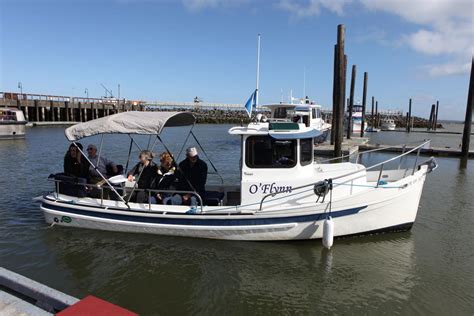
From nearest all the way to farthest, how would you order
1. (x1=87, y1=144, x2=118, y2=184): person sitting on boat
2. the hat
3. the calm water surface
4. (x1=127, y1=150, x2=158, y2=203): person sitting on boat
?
the calm water surface, the hat, (x1=127, y1=150, x2=158, y2=203): person sitting on boat, (x1=87, y1=144, x2=118, y2=184): person sitting on boat

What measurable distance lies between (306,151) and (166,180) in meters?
3.15

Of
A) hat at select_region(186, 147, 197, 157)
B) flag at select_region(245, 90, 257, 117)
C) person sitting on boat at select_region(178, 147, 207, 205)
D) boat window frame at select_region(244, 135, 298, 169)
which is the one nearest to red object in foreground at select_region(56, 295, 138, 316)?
person sitting on boat at select_region(178, 147, 207, 205)

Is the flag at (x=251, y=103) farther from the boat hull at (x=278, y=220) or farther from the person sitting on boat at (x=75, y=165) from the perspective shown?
the person sitting on boat at (x=75, y=165)

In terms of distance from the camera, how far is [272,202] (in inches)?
293

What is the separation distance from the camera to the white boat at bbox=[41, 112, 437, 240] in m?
7.22

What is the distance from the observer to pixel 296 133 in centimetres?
745

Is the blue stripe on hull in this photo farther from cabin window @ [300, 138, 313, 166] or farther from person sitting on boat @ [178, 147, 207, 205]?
cabin window @ [300, 138, 313, 166]

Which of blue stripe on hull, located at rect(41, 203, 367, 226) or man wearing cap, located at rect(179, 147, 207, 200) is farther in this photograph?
man wearing cap, located at rect(179, 147, 207, 200)

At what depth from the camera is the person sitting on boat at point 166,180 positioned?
7852mm

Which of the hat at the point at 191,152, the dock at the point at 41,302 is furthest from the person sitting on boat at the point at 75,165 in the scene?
the dock at the point at 41,302

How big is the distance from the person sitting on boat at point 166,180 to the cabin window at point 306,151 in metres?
2.81

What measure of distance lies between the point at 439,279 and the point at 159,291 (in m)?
4.91

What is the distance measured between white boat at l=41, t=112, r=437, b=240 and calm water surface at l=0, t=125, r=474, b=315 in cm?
35

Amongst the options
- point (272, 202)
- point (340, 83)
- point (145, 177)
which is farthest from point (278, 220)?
point (340, 83)
